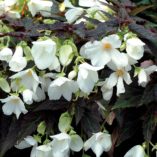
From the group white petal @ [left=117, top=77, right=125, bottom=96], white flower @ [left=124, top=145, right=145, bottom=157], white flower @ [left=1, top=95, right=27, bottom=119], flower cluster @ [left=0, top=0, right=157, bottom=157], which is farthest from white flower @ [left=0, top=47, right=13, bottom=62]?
white flower @ [left=124, top=145, right=145, bottom=157]

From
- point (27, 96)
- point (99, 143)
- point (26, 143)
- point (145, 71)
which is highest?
point (145, 71)

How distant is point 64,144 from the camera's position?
1.62 metres

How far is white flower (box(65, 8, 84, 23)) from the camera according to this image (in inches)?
70.7

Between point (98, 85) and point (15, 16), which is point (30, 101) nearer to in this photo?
point (98, 85)

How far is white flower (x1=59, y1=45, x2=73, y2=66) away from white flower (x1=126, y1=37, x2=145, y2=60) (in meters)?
0.20

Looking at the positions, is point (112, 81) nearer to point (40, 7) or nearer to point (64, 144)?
point (64, 144)

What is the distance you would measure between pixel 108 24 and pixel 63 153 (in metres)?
0.48

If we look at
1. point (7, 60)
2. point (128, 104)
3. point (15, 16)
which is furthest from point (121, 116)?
point (15, 16)

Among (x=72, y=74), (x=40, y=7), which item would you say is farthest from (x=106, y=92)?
(x=40, y=7)

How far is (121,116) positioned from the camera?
5.43 feet

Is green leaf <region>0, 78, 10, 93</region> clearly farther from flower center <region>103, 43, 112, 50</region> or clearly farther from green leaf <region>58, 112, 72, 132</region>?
flower center <region>103, 43, 112, 50</region>

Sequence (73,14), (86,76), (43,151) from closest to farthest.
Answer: (86,76)
(43,151)
(73,14)

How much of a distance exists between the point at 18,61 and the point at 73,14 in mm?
325

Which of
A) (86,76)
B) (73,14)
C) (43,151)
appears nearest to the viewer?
(86,76)
